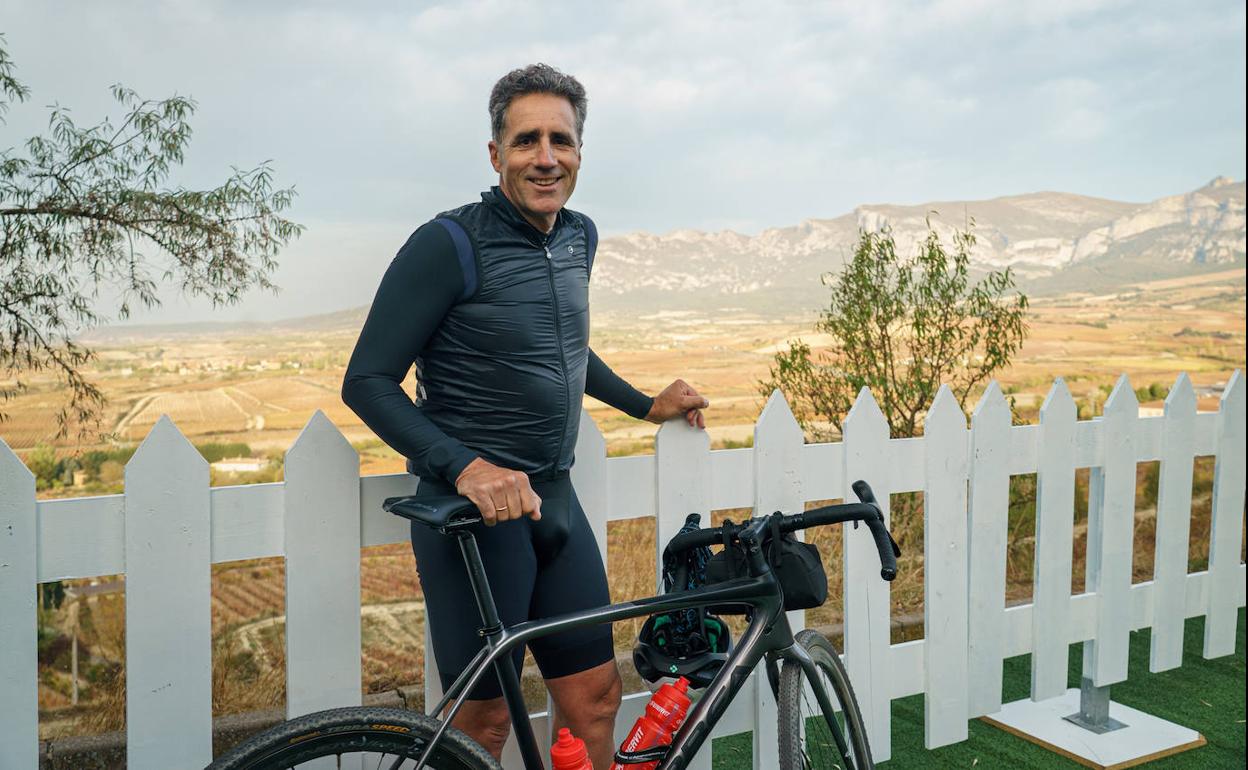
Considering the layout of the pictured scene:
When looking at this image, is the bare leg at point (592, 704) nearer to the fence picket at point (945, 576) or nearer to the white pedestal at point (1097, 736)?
the fence picket at point (945, 576)

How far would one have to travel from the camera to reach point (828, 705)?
214 cm

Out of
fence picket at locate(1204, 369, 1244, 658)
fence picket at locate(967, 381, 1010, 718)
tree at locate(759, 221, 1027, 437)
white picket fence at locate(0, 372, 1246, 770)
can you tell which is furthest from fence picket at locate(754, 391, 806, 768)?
tree at locate(759, 221, 1027, 437)

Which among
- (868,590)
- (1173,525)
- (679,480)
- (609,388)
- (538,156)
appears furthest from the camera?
(1173,525)

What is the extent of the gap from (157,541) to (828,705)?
58.6 inches

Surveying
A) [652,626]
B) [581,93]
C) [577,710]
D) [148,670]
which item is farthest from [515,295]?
[148,670]

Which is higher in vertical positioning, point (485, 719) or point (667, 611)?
point (667, 611)

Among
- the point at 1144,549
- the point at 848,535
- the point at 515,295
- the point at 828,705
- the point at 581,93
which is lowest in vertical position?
the point at 1144,549

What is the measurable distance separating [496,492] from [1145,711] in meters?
3.06

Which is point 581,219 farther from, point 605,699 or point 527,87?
point 605,699

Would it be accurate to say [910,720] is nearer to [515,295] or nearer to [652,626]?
[652,626]

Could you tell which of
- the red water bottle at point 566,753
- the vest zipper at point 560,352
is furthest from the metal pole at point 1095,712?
the vest zipper at point 560,352

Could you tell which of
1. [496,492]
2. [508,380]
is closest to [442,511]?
[496,492]

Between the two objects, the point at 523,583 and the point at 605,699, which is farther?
the point at 605,699

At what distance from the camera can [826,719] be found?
85.1 inches
